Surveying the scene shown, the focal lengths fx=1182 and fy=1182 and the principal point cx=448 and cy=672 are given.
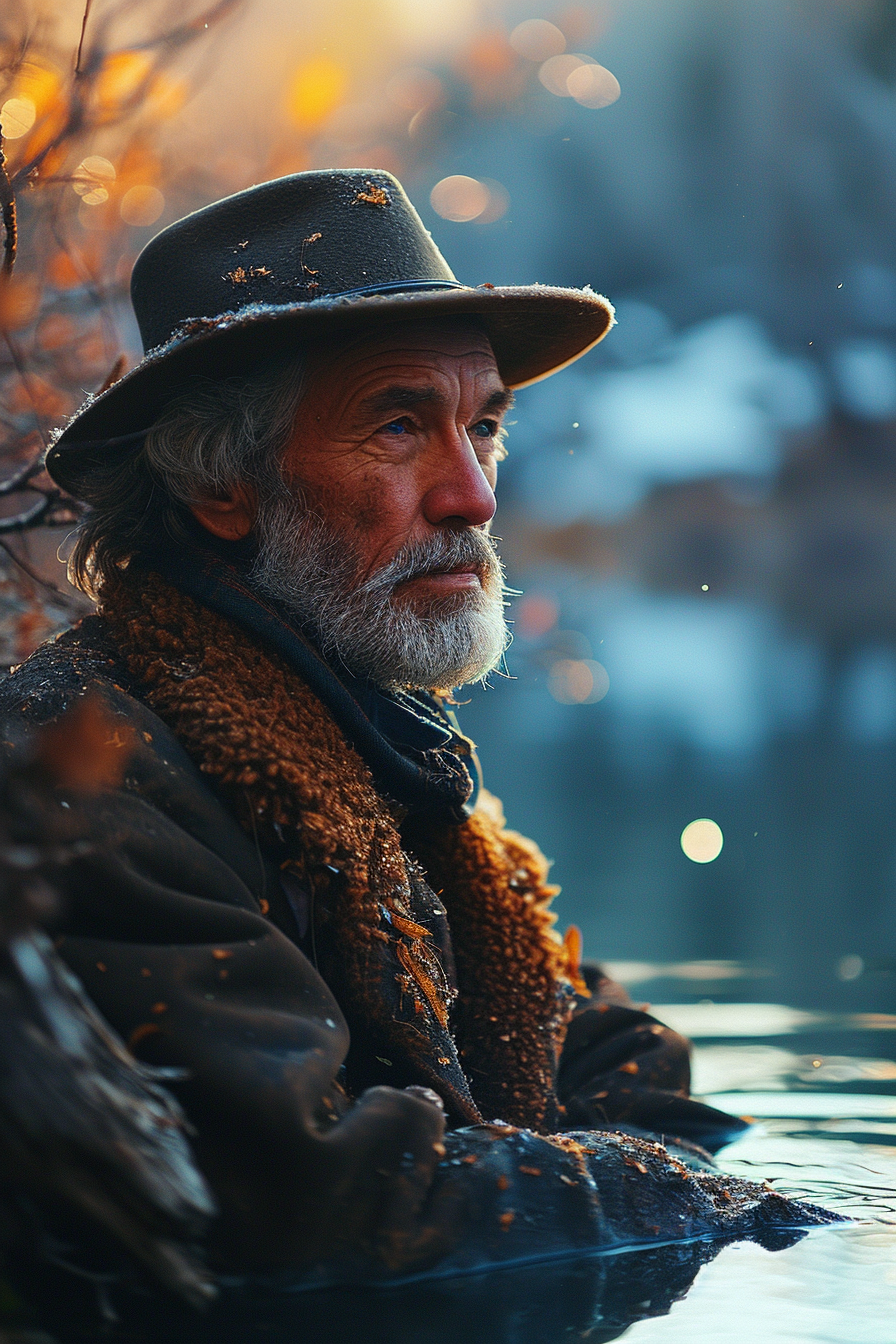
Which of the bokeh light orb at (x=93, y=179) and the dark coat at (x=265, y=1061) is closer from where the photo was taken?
the dark coat at (x=265, y=1061)

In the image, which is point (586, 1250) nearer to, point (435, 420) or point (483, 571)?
point (483, 571)

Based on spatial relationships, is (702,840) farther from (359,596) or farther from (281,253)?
(281,253)

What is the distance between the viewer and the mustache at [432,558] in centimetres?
252

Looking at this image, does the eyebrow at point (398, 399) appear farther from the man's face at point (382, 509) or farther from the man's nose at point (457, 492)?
the man's nose at point (457, 492)

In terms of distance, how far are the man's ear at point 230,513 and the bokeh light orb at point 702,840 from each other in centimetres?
1120

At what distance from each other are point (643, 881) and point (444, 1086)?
29.2 ft

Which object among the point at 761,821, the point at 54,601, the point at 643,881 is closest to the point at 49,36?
the point at 54,601

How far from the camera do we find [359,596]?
8.25 feet

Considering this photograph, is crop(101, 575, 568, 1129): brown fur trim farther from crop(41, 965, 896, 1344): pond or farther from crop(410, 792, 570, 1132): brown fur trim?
crop(41, 965, 896, 1344): pond

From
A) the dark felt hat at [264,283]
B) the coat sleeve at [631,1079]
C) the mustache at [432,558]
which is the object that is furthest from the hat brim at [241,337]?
the coat sleeve at [631,1079]

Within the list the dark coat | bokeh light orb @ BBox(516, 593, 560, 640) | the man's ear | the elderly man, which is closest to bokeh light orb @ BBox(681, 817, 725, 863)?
bokeh light orb @ BBox(516, 593, 560, 640)

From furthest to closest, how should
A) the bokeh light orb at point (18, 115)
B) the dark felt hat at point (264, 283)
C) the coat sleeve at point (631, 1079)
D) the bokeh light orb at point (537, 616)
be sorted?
the bokeh light orb at point (537, 616) < the coat sleeve at point (631, 1079) < the bokeh light orb at point (18, 115) < the dark felt hat at point (264, 283)

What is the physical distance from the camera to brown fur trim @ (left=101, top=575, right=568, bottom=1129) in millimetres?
2000

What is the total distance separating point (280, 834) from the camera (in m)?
2.00
